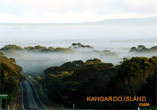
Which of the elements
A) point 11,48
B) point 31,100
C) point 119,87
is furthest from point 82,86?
point 11,48

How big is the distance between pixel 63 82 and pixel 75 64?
138ft

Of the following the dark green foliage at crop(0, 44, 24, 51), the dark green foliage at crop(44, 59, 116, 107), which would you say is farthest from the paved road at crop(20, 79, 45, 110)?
the dark green foliage at crop(0, 44, 24, 51)

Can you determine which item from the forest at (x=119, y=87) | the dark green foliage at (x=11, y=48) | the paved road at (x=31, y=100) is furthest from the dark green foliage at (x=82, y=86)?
the dark green foliage at (x=11, y=48)

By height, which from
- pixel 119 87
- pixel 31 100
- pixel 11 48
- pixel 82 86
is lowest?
pixel 31 100

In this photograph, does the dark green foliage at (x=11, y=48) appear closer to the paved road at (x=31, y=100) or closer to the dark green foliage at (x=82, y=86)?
the paved road at (x=31, y=100)

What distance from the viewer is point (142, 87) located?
45594 millimetres

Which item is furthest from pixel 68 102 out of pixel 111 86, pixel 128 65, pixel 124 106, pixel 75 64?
pixel 75 64

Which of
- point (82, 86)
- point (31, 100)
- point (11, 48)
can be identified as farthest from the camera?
point (11, 48)

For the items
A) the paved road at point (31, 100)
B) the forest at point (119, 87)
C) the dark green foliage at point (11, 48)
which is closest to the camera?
the forest at point (119, 87)

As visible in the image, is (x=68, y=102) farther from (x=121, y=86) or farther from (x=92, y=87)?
(x=121, y=86)

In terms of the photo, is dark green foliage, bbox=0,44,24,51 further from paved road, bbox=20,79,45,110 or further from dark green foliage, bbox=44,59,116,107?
dark green foliage, bbox=44,59,116,107

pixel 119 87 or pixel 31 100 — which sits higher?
pixel 119 87

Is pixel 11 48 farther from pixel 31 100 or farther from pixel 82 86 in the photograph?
pixel 82 86

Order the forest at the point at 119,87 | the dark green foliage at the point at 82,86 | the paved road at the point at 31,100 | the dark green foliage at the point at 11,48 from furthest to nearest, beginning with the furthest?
the dark green foliage at the point at 11,48
the paved road at the point at 31,100
the dark green foliage at the point at 82,86
the forest at the point at 119,87
